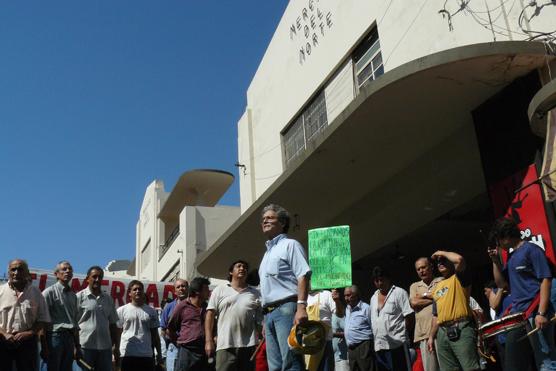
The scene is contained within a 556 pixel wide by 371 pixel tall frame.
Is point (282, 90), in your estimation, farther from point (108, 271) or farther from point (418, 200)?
point (108, 271)

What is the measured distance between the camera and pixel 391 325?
24.7ft

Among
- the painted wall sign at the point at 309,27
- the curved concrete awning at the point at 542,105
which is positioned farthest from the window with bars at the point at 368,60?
the curved concrete awning at the point at 542,105

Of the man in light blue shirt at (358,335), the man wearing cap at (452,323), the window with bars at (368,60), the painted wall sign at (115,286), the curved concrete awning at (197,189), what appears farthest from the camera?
the curved concrete awning at (197,189)

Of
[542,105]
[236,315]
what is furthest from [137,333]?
[542,105]

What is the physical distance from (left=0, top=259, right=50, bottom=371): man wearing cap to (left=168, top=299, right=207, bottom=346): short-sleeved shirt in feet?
5.12

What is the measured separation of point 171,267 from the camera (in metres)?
25.9

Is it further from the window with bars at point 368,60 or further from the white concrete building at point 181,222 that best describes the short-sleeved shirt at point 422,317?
the white concrete building at point 181,222

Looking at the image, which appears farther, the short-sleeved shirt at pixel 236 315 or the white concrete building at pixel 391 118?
the white concrete building at pixel 391 118

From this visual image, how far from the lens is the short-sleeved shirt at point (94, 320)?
24.5ft

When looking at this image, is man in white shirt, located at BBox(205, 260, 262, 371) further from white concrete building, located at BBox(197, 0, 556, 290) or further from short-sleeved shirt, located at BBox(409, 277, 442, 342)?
white concrete building, located at BBox(197, 0, 556, 290)

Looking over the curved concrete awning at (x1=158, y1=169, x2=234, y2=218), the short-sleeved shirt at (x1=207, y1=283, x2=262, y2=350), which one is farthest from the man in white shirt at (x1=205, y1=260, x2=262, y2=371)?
the curved concrete awning at (x1=158, y1=169, x2=234, y2=218)

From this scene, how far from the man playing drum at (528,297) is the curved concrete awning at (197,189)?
2096 cm

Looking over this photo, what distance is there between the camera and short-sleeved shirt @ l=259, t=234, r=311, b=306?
5.00 meters

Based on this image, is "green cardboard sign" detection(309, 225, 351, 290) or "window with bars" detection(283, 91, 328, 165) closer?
"green cardboard sign" detection(309, 225, 351, 290)
